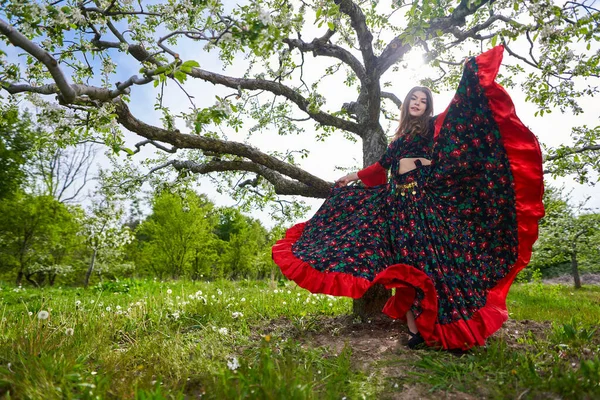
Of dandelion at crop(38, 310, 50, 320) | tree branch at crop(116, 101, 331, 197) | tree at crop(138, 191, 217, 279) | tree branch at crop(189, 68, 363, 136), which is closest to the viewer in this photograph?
dandelion at crop(38, 310, 50, 320)

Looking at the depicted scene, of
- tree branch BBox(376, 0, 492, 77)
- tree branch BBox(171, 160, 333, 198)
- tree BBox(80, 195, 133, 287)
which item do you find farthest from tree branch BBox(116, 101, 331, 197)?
tree BBox(80, 195, 133, 287)

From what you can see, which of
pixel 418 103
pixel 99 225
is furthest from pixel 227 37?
pixel 99 225

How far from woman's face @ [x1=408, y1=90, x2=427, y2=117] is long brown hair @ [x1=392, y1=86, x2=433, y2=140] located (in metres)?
0.03

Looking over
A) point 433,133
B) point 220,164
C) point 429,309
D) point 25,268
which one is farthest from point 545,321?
point 25,268

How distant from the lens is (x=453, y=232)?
3373mm

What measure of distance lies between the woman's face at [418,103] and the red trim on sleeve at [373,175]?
0.72 meters

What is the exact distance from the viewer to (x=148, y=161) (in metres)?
7.07

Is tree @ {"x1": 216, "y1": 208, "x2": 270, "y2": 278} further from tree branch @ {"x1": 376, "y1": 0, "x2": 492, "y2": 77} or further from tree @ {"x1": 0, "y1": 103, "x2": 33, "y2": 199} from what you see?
tree branch @ {"x1": 376, "y1": 0, "x2": 492, "y2": 77}

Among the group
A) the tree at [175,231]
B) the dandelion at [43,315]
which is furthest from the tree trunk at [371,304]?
the tree at [175,231]

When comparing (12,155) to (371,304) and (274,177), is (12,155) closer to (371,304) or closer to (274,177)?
(274,177)

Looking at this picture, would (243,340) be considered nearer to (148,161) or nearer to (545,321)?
(545,321)

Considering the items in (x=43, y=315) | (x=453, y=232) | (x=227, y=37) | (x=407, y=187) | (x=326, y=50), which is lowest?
(x=43, y=315)

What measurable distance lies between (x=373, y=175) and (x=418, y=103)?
37.3 inches

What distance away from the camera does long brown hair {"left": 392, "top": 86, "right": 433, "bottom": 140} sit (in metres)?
3.83
